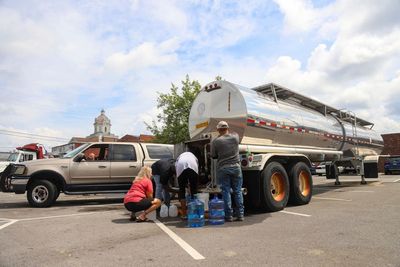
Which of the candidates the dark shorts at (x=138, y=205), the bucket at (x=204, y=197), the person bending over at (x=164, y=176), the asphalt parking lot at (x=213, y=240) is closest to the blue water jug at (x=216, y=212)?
the asphalt parking lot at (x=213, y=240)

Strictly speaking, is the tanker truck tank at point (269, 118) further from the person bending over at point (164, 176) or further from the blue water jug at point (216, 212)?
the blue water jug at point (216, 212)

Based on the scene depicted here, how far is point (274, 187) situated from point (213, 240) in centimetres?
350

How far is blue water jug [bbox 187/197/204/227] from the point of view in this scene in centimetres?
631

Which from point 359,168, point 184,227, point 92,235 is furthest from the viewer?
point 359,168

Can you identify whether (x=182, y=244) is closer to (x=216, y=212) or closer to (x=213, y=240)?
(x=213, y=240)

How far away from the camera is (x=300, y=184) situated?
904cm

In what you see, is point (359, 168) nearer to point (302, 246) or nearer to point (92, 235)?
point (302, 246)

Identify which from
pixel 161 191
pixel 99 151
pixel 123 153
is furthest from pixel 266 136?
pixel 99 151

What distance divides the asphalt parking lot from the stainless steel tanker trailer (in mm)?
777

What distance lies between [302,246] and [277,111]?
16.8 ft

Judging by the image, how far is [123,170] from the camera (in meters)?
10.7

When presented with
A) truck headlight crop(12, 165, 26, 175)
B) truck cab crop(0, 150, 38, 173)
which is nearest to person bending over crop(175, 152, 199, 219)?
truck headlight crop(12, 165, 26, 175)

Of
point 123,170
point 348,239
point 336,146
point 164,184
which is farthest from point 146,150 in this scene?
point 348,239

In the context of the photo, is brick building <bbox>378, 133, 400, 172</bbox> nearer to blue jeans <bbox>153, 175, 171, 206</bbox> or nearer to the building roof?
blue jeans <bbox>153, 175, 171, 206</bbox>
